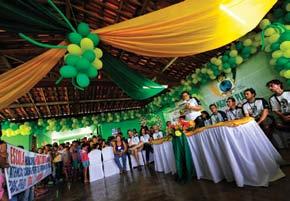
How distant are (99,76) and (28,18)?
16.9 ft

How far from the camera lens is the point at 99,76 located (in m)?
7.31

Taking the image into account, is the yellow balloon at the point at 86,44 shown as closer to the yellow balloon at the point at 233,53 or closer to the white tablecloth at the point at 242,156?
the white tablecloth at the point at 242,156

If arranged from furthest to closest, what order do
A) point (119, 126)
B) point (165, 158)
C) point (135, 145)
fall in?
1. point (119, 126)
2. point (135, 145)
3. point (165, 158)

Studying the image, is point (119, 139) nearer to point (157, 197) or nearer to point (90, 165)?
point (90, 165)

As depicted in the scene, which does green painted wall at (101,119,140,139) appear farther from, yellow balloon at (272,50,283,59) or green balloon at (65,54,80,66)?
green balloon at (65,54,80,66)

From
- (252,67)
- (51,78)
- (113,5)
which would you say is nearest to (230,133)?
(113,5)

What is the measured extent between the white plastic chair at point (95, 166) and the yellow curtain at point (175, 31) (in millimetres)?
3847

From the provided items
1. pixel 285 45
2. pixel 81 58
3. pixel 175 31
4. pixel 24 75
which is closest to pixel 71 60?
pixel 81 58

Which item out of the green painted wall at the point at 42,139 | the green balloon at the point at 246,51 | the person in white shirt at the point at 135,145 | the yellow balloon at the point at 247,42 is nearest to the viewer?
the yellow balloon at the point at 247,42

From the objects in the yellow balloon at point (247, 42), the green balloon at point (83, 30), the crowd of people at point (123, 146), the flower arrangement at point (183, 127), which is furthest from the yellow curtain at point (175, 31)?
the yellow balloon at point (247, 42)

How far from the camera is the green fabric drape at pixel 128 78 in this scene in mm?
3439

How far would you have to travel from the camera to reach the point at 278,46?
12.6 feet

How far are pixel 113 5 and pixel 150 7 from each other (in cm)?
76

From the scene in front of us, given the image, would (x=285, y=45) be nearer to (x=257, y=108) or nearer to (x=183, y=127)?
(x=257, y=108)
